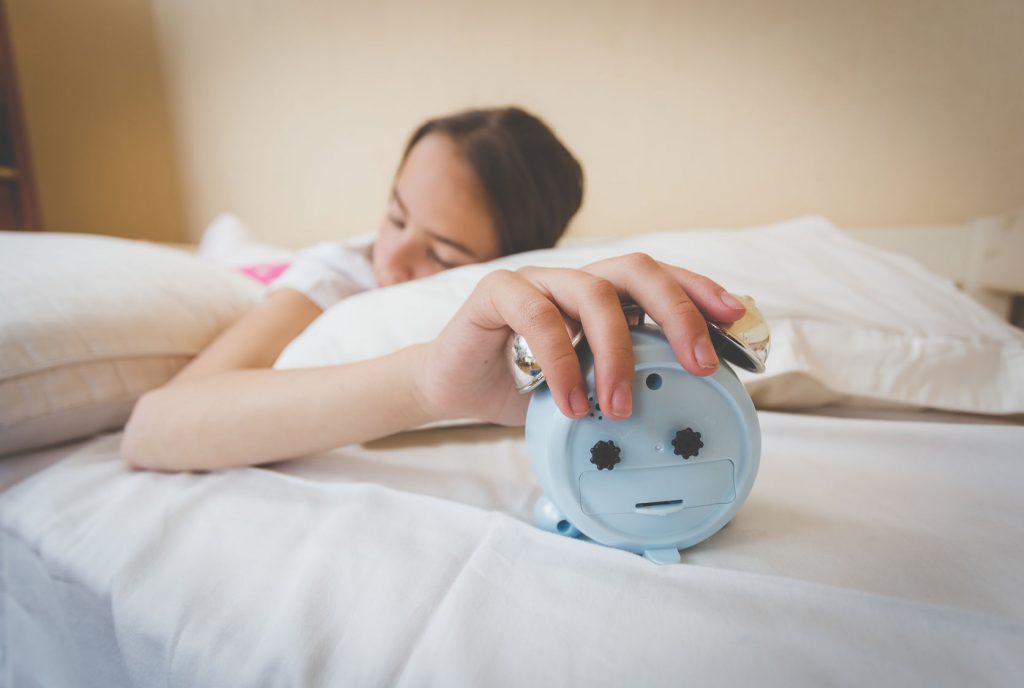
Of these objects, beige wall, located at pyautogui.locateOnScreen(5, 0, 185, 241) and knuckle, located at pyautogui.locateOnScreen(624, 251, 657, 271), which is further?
beige wall, located at pyautogui.locateOnScreen(5, 0, 185, 241)

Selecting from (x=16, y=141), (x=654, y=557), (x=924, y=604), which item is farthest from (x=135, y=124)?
(x=924, y=604)

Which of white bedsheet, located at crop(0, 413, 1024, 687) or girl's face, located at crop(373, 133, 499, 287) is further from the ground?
girl's face, located at crop(373, 133, 499, 287)

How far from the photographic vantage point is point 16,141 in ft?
4.13

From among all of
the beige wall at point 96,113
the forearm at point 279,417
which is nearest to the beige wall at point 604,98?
the beige wall at point 96,113

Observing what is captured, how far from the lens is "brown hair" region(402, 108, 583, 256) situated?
2.47 ft

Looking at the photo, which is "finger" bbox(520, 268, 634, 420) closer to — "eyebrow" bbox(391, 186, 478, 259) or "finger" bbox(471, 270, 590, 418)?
"finger" bbox(471, 270, 590, 418)

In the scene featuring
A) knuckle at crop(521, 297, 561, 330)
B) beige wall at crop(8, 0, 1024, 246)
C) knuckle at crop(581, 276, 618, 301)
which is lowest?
knuckle at crop(521, 297, 561, 330)

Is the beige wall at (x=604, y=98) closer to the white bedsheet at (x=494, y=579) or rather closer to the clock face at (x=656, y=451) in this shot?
the white bedsheet at (x=494, y=579)

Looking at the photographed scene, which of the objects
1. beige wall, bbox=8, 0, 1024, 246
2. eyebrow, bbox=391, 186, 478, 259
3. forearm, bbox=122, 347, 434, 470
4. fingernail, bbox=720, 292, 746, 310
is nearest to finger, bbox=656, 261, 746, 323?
fingernail, bbox=720, 292, 746, 310

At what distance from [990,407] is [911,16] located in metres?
0.69

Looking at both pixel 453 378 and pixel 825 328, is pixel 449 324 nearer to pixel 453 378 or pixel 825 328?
pixel 453 378

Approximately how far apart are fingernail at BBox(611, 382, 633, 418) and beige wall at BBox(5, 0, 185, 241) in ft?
6.12

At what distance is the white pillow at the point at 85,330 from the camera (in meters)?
0.47

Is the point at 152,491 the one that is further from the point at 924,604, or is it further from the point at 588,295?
the point at 924,604
